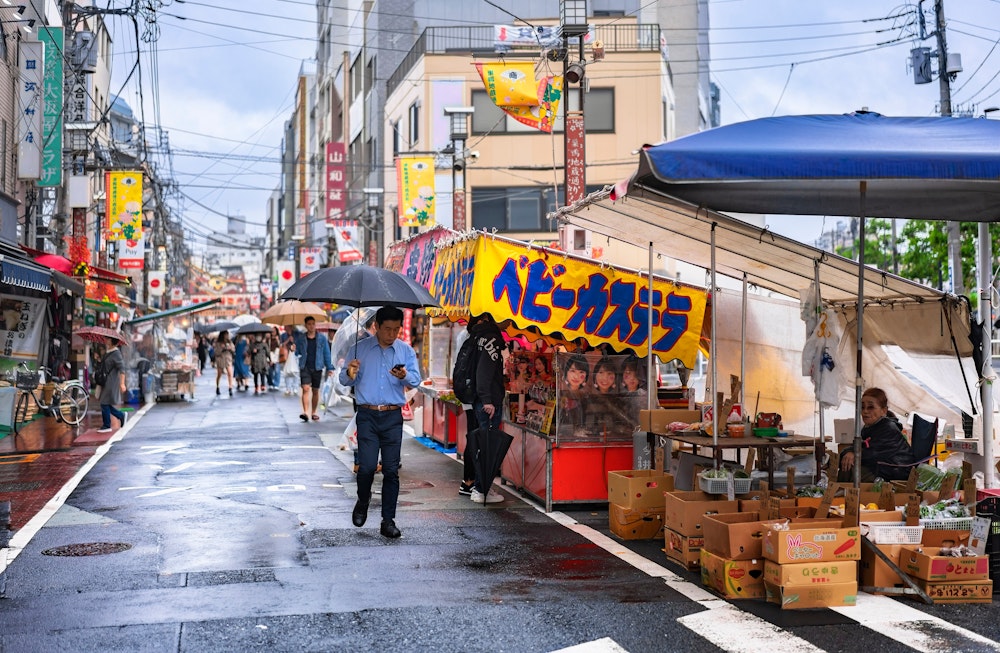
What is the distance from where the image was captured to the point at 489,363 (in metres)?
11.2

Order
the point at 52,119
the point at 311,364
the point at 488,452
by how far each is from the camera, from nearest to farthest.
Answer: the point at 488,452 → the point at 311,364 → the point at 52,119

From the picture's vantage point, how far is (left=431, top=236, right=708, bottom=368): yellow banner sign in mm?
10945

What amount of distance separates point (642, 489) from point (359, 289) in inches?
120

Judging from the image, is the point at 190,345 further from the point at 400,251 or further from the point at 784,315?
the point at 784,315

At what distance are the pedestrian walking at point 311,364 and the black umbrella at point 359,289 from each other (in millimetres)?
10866

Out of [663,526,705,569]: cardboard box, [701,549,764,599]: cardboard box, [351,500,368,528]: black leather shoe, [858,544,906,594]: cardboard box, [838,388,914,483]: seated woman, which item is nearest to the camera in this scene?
[701,549,764,599]: cardboard box

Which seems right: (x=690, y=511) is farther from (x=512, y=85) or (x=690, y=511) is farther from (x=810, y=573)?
(x=512, y=85)

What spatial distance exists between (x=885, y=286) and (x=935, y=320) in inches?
23.0

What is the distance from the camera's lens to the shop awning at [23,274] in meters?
16.2

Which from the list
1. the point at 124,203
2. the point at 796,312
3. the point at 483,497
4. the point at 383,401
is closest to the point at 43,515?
the point at 383,401

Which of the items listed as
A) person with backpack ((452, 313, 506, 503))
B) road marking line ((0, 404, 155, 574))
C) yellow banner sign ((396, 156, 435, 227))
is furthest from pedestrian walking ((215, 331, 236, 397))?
person with backpack ((452, 313, 506, 503))

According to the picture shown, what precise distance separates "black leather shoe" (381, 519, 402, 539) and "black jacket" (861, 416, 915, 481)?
4338mm

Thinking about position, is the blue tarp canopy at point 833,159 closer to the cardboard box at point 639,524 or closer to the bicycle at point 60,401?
the cardboard box at point 639,524

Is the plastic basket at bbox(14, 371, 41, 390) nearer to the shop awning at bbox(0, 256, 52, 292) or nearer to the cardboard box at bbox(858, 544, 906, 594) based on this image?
the shop awning at bbox(0, 256, 52, 292)
